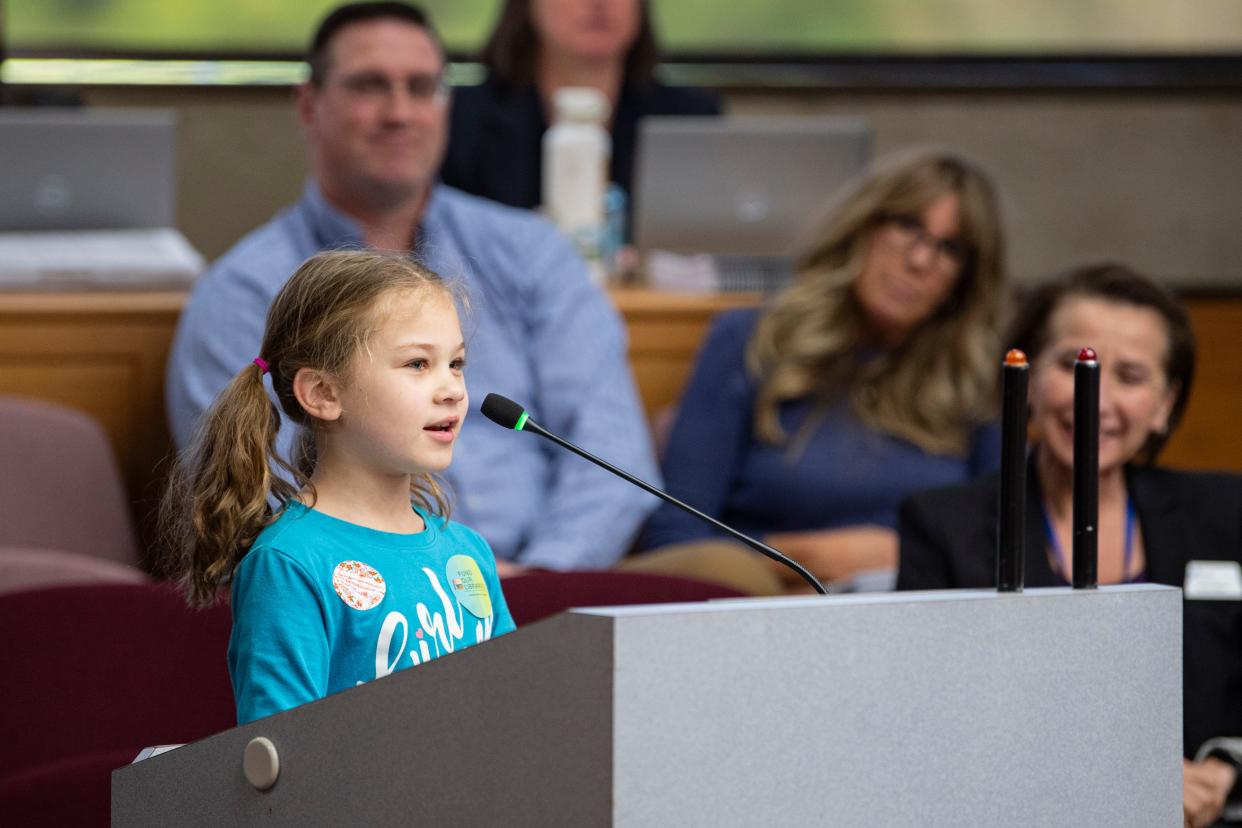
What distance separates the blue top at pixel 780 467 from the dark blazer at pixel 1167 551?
68cm

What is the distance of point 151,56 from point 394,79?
7.92 ft

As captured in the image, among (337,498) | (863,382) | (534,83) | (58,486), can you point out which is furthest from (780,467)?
(337,498)

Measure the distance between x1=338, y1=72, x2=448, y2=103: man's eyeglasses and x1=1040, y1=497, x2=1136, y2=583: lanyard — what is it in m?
1.15

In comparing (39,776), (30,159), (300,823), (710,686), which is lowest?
(39,776)

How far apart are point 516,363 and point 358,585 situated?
1.49 m

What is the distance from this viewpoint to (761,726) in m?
0.92

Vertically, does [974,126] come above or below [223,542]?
above

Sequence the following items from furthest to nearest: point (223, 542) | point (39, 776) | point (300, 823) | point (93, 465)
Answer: point (93, 465)
point (39, 776)
point (223, 542)
point (300, 823)

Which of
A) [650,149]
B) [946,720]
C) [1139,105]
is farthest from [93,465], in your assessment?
[1139,105]

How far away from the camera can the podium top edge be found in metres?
0.88

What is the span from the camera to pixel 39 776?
4.86ft

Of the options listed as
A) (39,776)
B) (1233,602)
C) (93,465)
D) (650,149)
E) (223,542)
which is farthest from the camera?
(650,149)

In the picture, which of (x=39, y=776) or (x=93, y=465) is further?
(x=93, y=465)

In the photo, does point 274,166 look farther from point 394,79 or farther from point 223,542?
point 223,542
